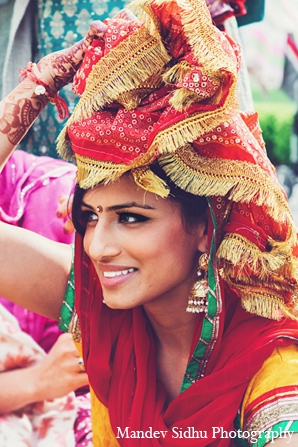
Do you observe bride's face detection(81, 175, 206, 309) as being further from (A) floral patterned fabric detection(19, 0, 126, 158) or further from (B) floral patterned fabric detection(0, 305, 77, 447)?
(A) floral patterned fabric detection(19, 0, 126, 158)

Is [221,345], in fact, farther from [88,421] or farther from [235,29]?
[235,29]

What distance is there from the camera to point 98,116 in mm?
1571

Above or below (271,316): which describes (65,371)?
below

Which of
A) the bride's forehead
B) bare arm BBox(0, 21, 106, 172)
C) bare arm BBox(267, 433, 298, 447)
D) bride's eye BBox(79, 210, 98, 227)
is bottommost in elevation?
bare arm BBox(267, 433, 298, 447)

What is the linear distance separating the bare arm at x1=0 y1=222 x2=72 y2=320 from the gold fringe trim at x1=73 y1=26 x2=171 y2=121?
532 mm

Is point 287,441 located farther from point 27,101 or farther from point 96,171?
point 27,101

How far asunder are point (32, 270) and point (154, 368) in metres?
0.45

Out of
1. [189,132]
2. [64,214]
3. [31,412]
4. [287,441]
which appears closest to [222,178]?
[189,132]

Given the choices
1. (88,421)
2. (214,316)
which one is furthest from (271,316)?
(88,421)

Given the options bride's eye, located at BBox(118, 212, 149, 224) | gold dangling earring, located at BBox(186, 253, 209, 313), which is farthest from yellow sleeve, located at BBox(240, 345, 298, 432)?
bride's eye, located at BBox(118, 212, 149, 224)

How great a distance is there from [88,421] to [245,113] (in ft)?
3.95

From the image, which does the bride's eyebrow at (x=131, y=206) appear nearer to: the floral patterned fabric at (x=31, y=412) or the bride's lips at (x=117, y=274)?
the bride's lips at (x=117, y=274)

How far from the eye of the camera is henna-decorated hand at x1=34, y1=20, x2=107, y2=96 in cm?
176

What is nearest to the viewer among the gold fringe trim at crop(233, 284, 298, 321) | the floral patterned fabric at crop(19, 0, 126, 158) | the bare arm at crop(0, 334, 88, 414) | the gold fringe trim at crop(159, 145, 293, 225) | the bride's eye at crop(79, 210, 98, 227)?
the gold fringe trim at crop(159, 145, 293, 225)
